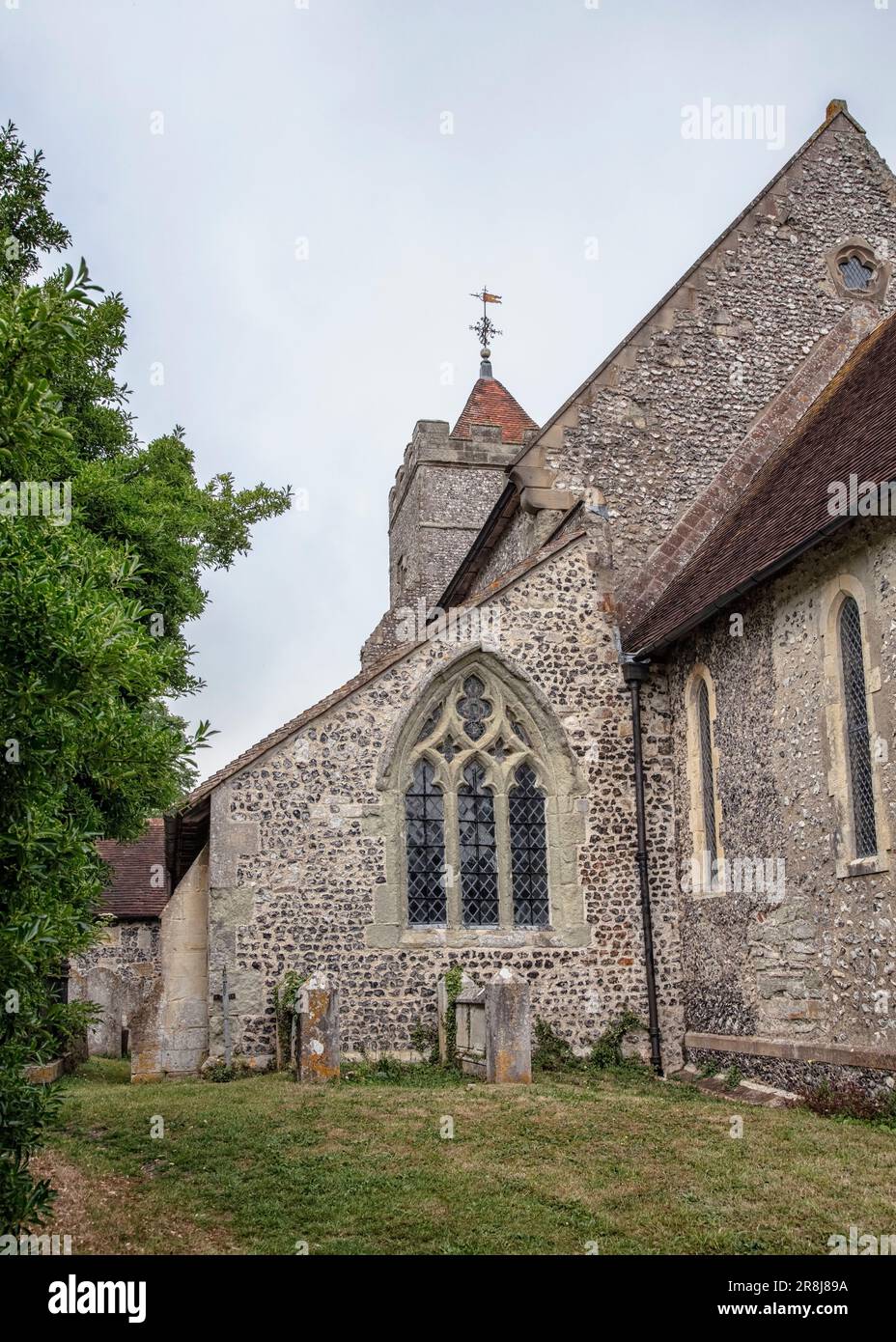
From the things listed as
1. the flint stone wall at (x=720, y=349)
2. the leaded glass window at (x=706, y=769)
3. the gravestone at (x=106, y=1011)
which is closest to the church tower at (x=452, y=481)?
the gravestone at (x=106, y=1011)

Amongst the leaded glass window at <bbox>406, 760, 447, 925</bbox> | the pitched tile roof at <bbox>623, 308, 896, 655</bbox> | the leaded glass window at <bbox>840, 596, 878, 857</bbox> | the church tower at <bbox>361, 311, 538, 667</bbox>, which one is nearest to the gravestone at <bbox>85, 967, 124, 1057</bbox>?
the leaded glass window at <bbox>406, 760, 447, 925</bbox>

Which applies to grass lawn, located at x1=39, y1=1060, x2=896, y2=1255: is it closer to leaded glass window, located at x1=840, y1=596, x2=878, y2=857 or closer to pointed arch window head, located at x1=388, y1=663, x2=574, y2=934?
leaded glass window, located at x1=840, y1=596, x2=878, y2=857

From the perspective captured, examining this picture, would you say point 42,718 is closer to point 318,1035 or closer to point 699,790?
point 318,1035

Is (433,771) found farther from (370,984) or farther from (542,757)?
(370,984)

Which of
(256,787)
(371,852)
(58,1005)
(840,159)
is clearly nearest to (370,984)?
(371,852)

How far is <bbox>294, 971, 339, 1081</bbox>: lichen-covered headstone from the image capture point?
458 inches

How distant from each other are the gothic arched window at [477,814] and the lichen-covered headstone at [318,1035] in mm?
1878

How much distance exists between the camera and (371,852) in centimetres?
1323

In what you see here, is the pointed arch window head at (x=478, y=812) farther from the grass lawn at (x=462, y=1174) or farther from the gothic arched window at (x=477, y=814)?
the grass lawn at (x=462, y=1174)

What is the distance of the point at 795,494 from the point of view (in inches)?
500

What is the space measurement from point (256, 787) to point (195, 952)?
1.92 m

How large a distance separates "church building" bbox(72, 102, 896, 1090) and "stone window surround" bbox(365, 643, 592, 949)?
34mm

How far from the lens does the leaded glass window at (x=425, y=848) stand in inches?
531

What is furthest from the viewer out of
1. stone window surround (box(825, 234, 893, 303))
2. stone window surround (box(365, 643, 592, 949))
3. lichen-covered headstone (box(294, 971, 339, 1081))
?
stone window surround (box(825, 234, 893, 303))
